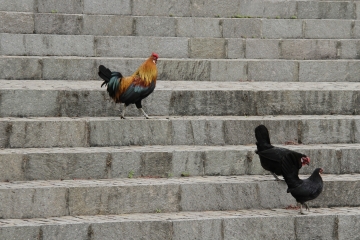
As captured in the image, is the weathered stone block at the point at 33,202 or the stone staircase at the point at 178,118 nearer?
the weathered stone block at the point at 33,202

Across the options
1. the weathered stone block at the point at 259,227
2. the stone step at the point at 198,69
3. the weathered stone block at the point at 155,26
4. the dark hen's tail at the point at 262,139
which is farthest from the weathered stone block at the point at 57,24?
the weathered stone block at the point at 259,227

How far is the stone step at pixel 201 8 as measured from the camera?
591 inches

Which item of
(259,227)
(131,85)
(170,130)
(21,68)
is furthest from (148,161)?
(21,68)

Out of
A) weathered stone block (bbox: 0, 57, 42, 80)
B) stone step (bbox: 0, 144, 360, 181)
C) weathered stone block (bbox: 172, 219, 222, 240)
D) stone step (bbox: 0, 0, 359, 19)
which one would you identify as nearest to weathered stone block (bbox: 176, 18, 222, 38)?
stone step (bbox: 0, 0, 359, 19)

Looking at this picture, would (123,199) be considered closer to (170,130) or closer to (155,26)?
(170,130)

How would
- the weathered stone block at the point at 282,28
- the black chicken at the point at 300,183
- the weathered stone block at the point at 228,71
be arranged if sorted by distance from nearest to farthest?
the black chicken at the point at 300,183 < the weathered stone block at the point at 228,71 < the weathered stone block at the point at 282,28

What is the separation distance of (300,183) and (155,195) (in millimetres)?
1709

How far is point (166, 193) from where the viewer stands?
9.64 metres

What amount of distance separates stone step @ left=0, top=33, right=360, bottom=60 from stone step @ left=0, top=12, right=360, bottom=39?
45 cm

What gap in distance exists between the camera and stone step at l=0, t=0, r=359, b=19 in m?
15.0

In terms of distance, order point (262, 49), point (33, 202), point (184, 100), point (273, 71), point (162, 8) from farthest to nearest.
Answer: point (162, 8) < point (262, 49) < point (273, 71) < point (184, 100) < point (33, 202)

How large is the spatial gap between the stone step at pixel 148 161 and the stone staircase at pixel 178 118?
0.01 m

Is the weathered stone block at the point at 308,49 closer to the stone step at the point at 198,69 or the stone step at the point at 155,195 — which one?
the stone step at the point at 198,69

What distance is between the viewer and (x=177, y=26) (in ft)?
49.6
